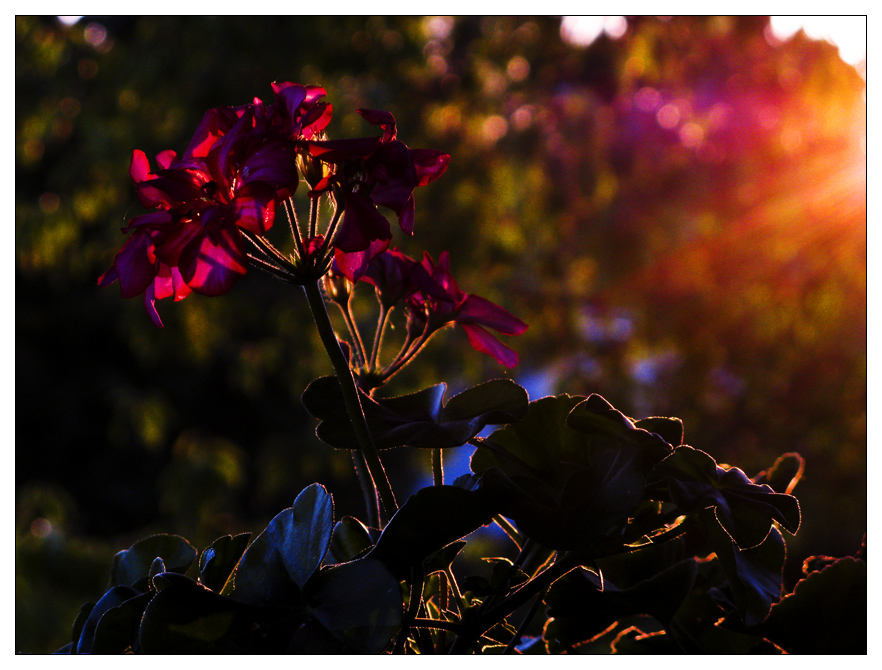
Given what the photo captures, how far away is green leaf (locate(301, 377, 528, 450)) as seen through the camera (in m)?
0.39

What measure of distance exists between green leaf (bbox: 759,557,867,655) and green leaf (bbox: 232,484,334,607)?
0.25 m

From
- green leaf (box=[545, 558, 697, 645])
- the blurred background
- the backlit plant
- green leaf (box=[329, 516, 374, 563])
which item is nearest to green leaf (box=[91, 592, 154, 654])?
the backlit plant

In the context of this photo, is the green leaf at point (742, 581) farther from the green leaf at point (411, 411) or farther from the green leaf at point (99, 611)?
the green leaf at point (99, 611)

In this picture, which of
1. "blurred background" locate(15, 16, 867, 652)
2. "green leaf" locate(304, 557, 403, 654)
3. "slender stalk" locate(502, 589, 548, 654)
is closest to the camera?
"green leaf" locate(304, 557, 403, 654)

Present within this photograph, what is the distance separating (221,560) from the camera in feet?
1.31

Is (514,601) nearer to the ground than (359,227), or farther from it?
nearer to the ground

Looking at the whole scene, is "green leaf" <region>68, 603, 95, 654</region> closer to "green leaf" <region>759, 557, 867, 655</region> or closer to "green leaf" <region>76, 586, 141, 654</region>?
"green leaf" <region>76, 586, 141, 654</region>

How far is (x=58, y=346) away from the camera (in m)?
4.86

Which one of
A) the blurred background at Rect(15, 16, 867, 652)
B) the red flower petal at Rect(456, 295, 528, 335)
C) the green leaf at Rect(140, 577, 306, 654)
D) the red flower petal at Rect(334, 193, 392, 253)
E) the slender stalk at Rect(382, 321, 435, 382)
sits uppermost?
the blurred background at Rect(15, 16, 867, 652)

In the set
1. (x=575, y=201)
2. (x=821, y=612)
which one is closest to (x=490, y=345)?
(x=821, y=612)

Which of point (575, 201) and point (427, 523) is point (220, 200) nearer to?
point (427, 523)

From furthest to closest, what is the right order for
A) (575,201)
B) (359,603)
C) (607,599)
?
1. (575,201)
2. (607,599)
3. (359,603)

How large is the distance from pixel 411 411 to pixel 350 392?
82 mm
